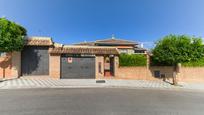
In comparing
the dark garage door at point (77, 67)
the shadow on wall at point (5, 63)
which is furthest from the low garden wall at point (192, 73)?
the shadow on wall at point (5, 63)

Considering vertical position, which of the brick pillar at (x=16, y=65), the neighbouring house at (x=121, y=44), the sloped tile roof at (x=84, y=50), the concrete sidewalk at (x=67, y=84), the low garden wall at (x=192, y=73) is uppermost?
the neighbouring house at (x=121, y=44)

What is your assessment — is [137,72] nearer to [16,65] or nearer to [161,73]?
[161,73]

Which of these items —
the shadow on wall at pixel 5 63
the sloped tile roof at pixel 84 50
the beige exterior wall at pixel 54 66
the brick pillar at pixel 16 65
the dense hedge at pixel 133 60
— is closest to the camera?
the brick pillar at pixel 16 65

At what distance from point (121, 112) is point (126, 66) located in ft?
52.3

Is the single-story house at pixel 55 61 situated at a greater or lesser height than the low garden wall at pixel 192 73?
greater

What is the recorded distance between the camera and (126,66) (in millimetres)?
23688

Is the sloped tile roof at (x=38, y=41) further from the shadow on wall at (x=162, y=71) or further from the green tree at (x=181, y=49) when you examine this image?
the green tree at (x=181, y=49)

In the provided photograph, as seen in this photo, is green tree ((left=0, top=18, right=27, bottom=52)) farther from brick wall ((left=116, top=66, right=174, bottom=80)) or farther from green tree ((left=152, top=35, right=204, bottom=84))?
green tree ((left=152, top=35, right=204, bottom=84))

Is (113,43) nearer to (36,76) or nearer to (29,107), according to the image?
(36,76)

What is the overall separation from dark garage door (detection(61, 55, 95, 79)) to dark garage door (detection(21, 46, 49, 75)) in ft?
6.60

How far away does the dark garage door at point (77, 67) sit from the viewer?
23.0m

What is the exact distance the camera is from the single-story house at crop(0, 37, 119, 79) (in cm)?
2186

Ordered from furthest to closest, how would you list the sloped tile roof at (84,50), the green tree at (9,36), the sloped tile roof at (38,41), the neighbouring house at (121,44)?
1. the neighbouring house at (121,44)
2. the sloped tile roof at (84,50)
3. the sloped tile roof at (38,41)
4. the green tree at (9,36)

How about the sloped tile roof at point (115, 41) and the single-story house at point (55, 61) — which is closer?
the single-story house at point (55, 61)
